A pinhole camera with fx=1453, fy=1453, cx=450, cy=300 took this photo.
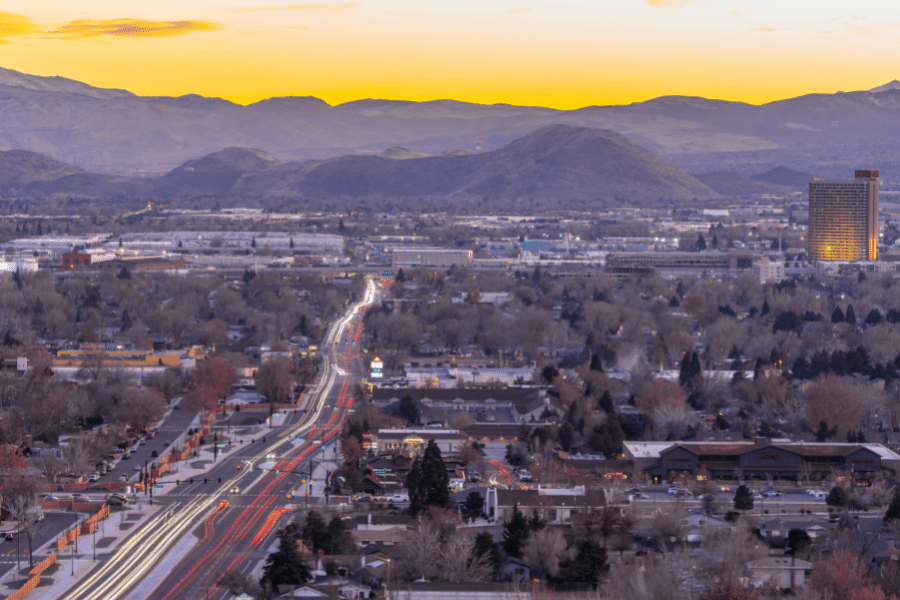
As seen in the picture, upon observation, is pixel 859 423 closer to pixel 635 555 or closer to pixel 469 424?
pixel 469 424

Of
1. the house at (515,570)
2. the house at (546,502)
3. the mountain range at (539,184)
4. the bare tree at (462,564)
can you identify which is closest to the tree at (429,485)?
the house at (546,502)

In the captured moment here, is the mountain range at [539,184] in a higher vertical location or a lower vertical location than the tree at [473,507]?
higher

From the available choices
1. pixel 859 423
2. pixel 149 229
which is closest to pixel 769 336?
pixel 859 423

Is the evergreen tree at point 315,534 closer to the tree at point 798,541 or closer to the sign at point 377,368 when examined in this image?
the tree at point 798,541

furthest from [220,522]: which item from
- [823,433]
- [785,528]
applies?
[823,433]

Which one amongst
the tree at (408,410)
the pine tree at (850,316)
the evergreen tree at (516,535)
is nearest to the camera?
the evergreen tree at (516,535)

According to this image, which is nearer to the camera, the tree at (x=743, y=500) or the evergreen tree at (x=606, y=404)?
the tree at (x=743, y=500)

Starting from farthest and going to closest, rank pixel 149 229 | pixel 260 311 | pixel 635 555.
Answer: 1. pixel 149 229
2. pixel 260 311
3. pixel 635 555
